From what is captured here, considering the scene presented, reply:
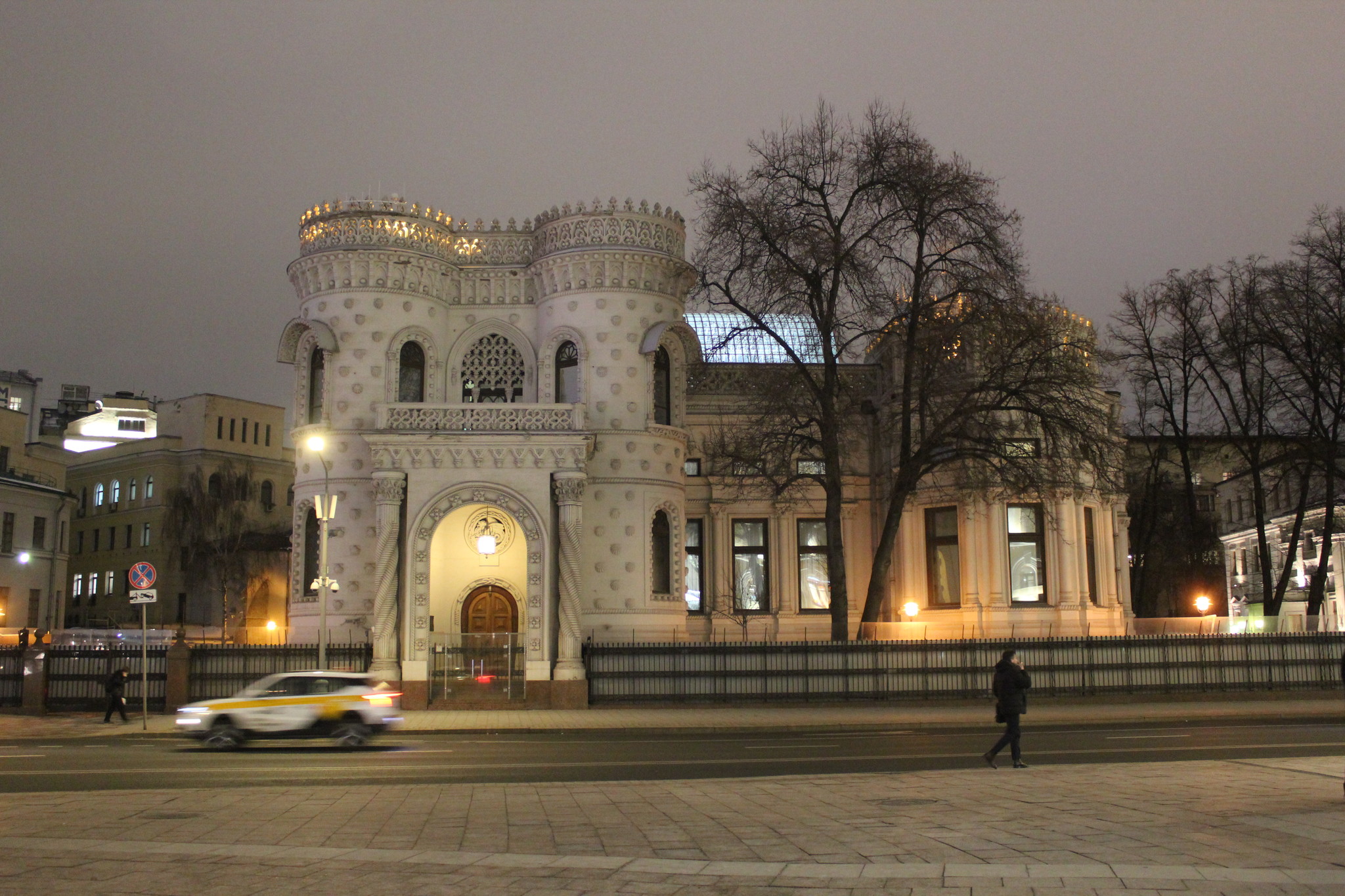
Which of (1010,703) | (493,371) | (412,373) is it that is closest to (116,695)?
(412,373)

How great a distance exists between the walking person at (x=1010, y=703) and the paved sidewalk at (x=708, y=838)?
4.72 feet

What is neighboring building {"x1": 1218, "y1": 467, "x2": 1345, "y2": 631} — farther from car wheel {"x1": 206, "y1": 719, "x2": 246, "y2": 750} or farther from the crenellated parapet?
car wheel {"x1": 206, "y1": 719, "x2": 246, "y2": 750}

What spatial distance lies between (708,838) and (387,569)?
2436cm

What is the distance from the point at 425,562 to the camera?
34500 millimetres

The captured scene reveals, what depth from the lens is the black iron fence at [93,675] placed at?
3350cm

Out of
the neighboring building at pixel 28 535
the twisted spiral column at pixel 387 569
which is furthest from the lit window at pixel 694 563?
the neighboring building at pixel 28 535

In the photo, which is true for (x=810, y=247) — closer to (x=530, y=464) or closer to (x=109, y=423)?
(x=530, y=464)

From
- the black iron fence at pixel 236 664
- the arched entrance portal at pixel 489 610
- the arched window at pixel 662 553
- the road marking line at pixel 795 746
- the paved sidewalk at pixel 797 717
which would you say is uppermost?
the arched window at pixel 662 553

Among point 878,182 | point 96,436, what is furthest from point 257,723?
point 96,436

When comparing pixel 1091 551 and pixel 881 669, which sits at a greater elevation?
pixel 1091 551

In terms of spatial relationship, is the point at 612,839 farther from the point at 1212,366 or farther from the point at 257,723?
the point at 1212,366

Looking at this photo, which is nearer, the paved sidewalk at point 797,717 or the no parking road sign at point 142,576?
the no parking road sign at point 142,576

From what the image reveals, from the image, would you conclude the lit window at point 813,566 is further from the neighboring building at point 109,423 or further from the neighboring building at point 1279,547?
the neighboring building at point 109,423

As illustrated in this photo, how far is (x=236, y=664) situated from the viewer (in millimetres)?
33344
